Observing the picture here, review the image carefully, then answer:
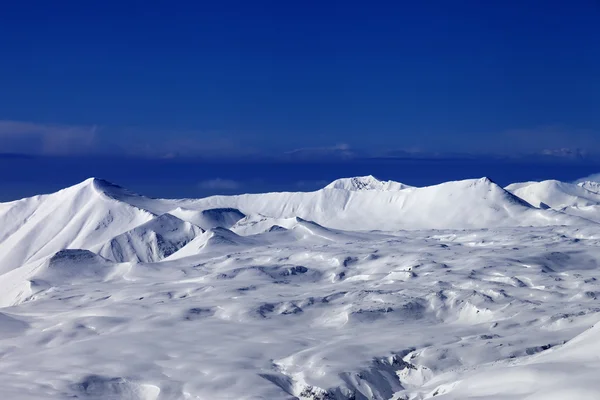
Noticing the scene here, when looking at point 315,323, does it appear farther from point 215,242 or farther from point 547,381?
point 215,242

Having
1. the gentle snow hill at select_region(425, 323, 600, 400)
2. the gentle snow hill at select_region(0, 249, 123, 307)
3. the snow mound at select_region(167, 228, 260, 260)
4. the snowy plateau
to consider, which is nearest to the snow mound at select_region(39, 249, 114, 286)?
the gentle snow hill at select_region(0, 249, 123, 307)

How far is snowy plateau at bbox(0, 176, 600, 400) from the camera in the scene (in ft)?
215

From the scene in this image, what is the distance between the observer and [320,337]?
287 feet

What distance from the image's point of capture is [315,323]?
3841 inches

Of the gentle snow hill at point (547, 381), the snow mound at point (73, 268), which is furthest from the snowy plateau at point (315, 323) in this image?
the snow mound at point (73, 268)

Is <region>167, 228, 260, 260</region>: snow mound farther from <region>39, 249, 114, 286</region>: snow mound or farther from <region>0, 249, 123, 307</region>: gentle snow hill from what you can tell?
<region>0, 249, 123, 307</region>: gentle snow hill

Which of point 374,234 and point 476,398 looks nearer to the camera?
point 476,398

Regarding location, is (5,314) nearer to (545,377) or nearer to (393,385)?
(393,385)

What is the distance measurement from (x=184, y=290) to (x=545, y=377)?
82465 mm

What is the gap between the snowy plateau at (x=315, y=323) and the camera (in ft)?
215

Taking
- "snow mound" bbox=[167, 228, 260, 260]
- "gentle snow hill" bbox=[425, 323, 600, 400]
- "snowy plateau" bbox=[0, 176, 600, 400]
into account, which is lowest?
"snowy plateau" bbox=[0, 176, 600, 400]

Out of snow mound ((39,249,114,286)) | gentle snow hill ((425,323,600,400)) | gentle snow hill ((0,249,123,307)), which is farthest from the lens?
snow mound ((39,249,114,286))

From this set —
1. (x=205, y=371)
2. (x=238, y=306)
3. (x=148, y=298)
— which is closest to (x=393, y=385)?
(x=205, y=371)

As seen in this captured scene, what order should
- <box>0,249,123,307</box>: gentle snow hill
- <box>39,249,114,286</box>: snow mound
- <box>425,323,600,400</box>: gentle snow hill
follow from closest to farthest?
<box>425,323,600,400</box>: gentle snow hill < <box>0,249,123,307</box>: gentle snow hill < <box>39,249,114,286</box>: snow mound
